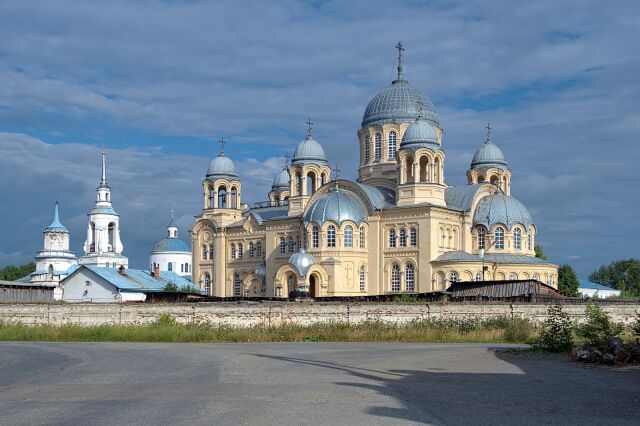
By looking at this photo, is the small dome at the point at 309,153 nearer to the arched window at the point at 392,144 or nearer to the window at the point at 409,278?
the arched window at the point at 392,144

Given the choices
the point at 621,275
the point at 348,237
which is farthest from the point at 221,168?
the point at 621,275

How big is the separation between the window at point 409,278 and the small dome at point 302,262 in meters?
6.02

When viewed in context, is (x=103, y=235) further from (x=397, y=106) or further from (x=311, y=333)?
(x=311, y=333)

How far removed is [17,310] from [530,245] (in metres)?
33.5

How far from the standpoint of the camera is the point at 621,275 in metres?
108

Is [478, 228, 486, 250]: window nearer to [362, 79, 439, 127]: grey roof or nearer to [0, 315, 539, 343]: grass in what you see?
[362, 79, 439, 127]: grey roof

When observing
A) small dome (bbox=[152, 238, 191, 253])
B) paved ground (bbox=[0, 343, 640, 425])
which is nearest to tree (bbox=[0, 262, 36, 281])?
small dome (bbox=[152, 238, 191, 253])

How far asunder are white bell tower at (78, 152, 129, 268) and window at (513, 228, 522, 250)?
4736 cm

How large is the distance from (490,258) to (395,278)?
618 cm

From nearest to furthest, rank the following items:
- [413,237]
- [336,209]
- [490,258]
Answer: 1. [490,258]
2. [413,237]
3. [336,209]

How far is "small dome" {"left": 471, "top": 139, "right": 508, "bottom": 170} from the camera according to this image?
65312 millimetres

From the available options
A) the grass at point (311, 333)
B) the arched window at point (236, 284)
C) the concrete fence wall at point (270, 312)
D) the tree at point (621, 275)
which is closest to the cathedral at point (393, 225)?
the arched window at point (236, 284)

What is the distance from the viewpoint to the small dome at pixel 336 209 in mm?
55531

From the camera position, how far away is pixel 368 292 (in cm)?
5609
